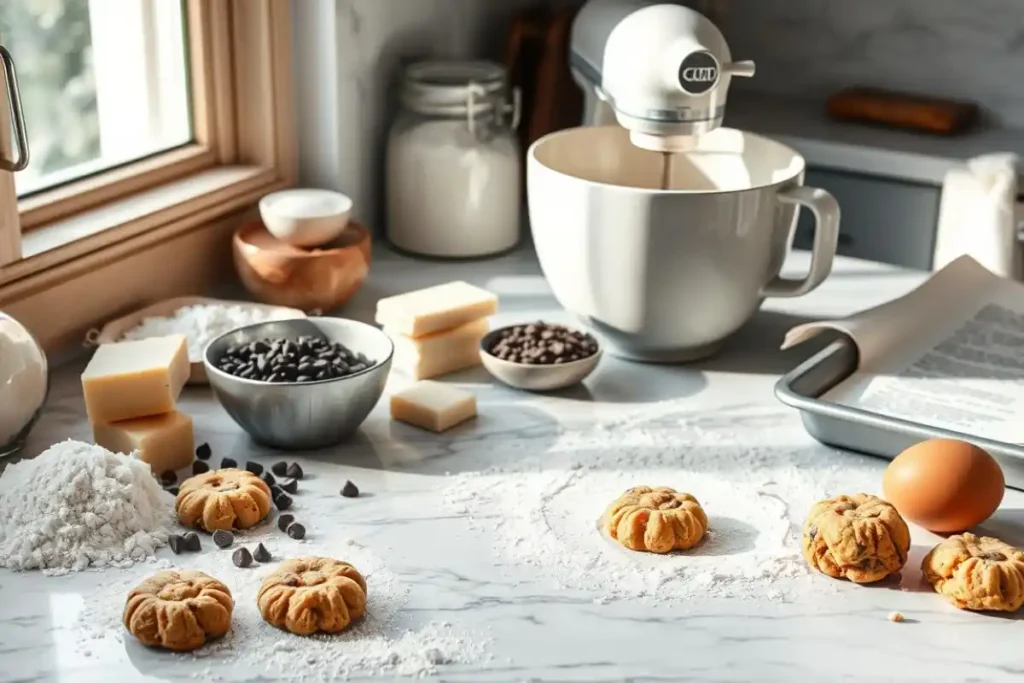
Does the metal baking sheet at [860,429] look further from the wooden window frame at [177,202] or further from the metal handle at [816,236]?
the wooden window frame at [177,202]

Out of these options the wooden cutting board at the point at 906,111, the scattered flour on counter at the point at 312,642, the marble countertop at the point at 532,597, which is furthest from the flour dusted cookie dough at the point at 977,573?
the wooden cutting board at the point at 906,111

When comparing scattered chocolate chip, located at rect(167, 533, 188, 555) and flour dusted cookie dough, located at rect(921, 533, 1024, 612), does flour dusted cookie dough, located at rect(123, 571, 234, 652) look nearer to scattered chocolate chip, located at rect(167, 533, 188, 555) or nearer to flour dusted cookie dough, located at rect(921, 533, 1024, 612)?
scattered chocolate chip, located at rect(167, 533, 188, 555)

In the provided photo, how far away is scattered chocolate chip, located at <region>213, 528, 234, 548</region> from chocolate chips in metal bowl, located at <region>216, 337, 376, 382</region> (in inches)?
7.0

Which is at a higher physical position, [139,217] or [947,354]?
[139,217]

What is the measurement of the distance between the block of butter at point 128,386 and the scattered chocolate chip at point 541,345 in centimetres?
34

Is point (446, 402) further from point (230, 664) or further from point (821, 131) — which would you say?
point (821, 131)

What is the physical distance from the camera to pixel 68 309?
1324 millimetres

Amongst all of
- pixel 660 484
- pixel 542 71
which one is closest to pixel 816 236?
pixel 660 484

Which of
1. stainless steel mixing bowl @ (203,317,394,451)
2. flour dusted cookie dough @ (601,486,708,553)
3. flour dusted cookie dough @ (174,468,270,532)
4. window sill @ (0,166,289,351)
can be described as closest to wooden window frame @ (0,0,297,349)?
window sill @ (0,166,289,351)

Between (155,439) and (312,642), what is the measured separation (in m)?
0.30

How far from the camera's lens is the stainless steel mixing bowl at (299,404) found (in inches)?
44.1

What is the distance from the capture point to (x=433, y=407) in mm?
1203

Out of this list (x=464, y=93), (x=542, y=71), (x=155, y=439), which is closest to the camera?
(x=155, y=439)

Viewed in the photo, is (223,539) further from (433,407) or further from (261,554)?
(433,407)
